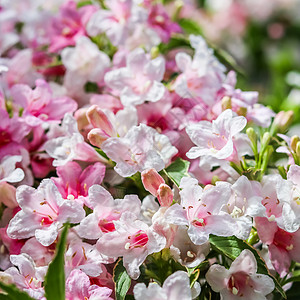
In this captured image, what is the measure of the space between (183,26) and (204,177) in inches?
18.1

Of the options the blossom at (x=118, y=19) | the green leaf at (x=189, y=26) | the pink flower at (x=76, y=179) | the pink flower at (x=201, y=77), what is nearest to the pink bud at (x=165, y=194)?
the pink flower at (x=76, y=179)

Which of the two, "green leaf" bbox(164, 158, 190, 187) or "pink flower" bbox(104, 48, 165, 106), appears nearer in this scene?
"green leaf" bbox(164, 158, 190, 187)

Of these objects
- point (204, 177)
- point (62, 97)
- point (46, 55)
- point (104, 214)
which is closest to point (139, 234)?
point (104, 214)

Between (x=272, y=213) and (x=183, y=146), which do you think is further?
(x=183, y=146)

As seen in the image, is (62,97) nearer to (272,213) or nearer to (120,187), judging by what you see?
(120,187)

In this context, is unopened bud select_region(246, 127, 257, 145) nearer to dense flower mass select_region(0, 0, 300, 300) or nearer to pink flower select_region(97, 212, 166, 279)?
dense flower mass select_region(0, 0, 300, 300)

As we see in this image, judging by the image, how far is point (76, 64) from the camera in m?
0.81

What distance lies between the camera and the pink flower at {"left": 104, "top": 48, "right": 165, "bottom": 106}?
28.6 inches

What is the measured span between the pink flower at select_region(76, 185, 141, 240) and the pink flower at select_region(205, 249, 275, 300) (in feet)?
0.37

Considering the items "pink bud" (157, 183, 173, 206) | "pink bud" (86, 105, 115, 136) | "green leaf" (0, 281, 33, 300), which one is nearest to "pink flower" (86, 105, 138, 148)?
"pink bud" (86, 105, 115, 136)

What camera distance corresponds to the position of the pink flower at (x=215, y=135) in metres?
0.61

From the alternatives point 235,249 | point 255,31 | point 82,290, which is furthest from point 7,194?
point 255,31

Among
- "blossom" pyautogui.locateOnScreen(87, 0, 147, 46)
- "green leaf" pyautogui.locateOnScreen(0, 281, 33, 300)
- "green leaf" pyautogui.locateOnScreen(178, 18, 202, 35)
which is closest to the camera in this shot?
"green leaf" pyautogui.locateOnScreen(0, 281, 33, 300)

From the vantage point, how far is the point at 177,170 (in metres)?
0.64
